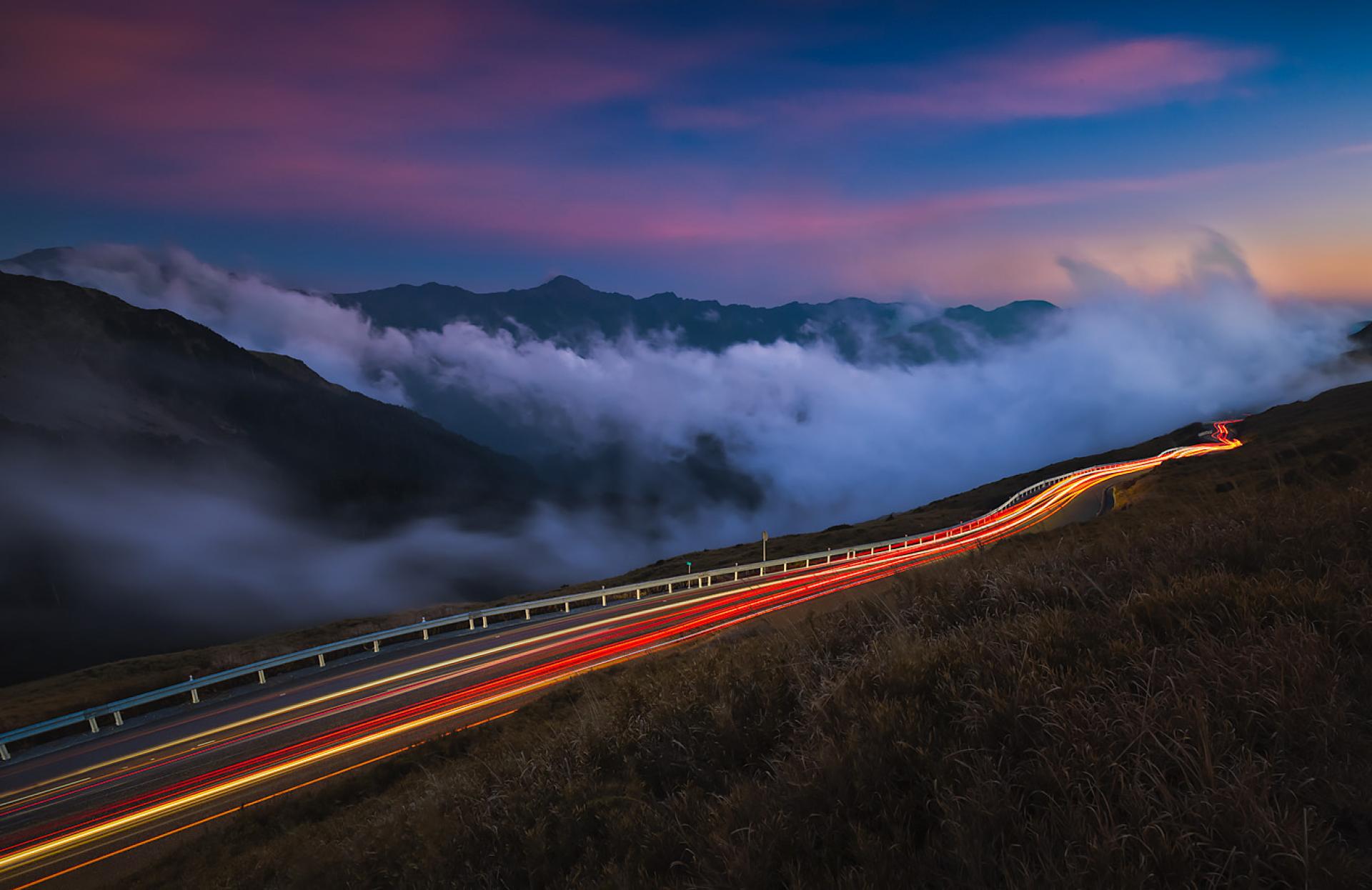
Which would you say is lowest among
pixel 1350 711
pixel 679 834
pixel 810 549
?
pixel 810 549

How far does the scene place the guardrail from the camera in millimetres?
21562

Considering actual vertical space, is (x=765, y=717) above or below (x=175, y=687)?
above

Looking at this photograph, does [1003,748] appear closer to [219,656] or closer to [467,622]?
[467,622]

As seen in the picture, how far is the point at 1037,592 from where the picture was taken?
21.6 ft

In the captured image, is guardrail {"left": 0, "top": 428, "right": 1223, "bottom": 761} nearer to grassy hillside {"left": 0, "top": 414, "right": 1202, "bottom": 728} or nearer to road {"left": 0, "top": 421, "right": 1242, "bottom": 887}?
road {"left": 0, "top": 421, "right": 1242, "bottom": 887}

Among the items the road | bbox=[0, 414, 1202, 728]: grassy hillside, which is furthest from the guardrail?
bbox=[0, 414, 1202, 728]: grassy hillside

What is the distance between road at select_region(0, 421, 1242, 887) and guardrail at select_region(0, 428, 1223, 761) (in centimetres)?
80

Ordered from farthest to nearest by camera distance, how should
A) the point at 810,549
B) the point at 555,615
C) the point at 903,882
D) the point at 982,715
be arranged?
the point at 810,549, the point at 555,615, the point at 982,715, the point at 903,882

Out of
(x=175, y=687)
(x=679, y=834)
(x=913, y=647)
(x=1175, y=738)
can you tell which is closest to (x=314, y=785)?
(x=175, y=687)

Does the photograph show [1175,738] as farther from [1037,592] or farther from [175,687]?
[175,687]

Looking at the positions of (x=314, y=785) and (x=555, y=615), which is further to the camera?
(x=555, y=615)

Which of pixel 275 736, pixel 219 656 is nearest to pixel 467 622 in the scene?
pixel 219 656

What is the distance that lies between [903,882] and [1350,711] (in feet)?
9.64

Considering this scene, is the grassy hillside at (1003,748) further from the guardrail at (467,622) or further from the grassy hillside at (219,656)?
the grassy hillside at (219,656)
